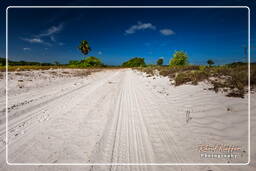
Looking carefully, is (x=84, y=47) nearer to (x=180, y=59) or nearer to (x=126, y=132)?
(x=180, y=59)

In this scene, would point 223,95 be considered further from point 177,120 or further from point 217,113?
point 177,120

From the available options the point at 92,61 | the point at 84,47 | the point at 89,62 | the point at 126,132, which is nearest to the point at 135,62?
the point at 92,61

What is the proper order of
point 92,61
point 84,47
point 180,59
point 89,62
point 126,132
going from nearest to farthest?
1. point 126,132
2. point 180,59
3. point 84,47
4. point 89,62
5. point 92,61

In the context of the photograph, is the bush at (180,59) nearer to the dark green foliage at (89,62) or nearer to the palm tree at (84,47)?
the palm tree at (84,47)

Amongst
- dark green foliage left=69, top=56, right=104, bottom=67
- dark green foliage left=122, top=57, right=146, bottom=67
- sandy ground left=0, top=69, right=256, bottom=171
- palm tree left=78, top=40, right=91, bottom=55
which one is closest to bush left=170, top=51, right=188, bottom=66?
palm tree left=78, top=40, right=91, bottom=55

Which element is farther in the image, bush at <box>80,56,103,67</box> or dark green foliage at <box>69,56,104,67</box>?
bush at <box>80,56,103,67</box>

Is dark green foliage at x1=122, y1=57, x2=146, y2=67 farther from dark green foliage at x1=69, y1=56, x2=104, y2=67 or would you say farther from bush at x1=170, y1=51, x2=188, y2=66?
bush at x1=170, y1=51, x2=188, y2=66

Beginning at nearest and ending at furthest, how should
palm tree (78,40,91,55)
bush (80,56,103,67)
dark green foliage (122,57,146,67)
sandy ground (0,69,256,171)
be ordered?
sandy ground (0,69,256,171)
palm tree (78,40,91,55)
bush (80,56,103,67)
dark green foliage (122,57,146,67)

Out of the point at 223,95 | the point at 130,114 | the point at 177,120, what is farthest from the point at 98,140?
the point at 223,95

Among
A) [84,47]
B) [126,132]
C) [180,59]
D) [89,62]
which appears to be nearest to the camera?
[126,132]

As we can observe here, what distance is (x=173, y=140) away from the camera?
350 cm

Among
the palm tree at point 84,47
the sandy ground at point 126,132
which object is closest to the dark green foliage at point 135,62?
the palm tree at point 84,47

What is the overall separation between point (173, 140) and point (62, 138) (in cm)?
292

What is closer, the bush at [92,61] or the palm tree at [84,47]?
the palm tree at [84,47]
